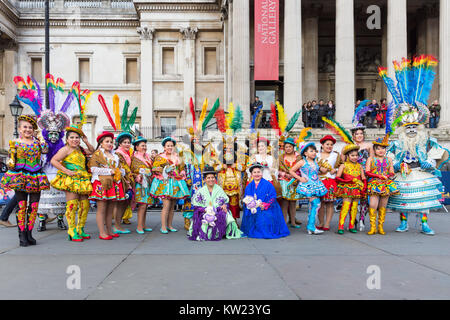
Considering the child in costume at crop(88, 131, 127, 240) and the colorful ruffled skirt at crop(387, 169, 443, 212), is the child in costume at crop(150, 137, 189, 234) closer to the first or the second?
the child in costume at crop(88, 131, 127, 240)

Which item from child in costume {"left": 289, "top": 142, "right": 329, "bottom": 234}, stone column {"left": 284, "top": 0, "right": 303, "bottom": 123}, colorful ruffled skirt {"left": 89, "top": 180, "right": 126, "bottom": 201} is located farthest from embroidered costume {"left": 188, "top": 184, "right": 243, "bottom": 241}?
stone column {"left": 284, "top": 0, "right": 303, "bottom": 123}

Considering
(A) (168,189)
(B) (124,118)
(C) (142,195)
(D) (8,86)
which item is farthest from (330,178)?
(D) (8,86)

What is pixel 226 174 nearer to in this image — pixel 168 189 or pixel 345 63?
pixel 168 189

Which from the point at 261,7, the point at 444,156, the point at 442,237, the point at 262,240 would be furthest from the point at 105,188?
the point at 261,7

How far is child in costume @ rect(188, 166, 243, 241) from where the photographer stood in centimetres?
748

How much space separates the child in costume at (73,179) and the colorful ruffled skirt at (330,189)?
16.3 ft

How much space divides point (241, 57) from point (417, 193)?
58.1ft

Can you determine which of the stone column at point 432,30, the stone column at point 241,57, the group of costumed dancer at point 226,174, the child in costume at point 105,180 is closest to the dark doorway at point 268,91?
the stone column at point 241,57

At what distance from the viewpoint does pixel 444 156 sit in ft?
28.8

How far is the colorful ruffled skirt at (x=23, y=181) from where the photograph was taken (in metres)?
6.60

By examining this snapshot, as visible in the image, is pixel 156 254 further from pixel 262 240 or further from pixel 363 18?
pixel 363 18

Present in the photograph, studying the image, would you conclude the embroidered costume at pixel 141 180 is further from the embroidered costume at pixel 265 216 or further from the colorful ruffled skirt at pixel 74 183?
the embroidered costume at pixel 265 216

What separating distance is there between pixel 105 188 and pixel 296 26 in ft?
61.1

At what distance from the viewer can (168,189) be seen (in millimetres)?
8258
